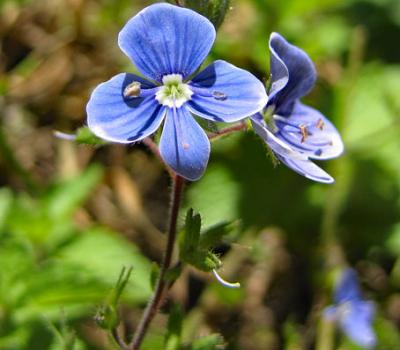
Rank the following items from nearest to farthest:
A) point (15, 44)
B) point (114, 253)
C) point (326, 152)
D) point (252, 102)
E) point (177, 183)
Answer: point (252, 102)
point (177, 183)
point (326, 152)
point (114, 253)
point (15, 44)

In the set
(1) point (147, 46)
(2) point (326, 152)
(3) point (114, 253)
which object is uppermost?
(1) point (147, 46)

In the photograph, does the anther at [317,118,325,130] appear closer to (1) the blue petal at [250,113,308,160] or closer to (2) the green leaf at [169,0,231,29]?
(1) the blue petal at [250,113,308,160]

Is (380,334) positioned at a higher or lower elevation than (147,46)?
lower

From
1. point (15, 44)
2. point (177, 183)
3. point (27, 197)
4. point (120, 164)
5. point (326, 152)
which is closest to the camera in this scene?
point (177, 183)

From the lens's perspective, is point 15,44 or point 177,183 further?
point 15,44

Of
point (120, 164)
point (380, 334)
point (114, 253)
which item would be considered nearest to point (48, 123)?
point (120, 164)

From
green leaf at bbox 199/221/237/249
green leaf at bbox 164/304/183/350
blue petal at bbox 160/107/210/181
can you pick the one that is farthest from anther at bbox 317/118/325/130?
green leaf at bbox 164/304/183/350

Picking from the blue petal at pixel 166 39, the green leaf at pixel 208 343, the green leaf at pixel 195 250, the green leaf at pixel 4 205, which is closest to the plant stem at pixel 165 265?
the green leaf at pixel 195 250

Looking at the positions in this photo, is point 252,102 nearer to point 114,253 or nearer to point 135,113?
point 135,113

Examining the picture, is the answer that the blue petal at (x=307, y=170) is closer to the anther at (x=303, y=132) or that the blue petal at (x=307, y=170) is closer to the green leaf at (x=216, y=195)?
the anther at (x=303, y=132)
